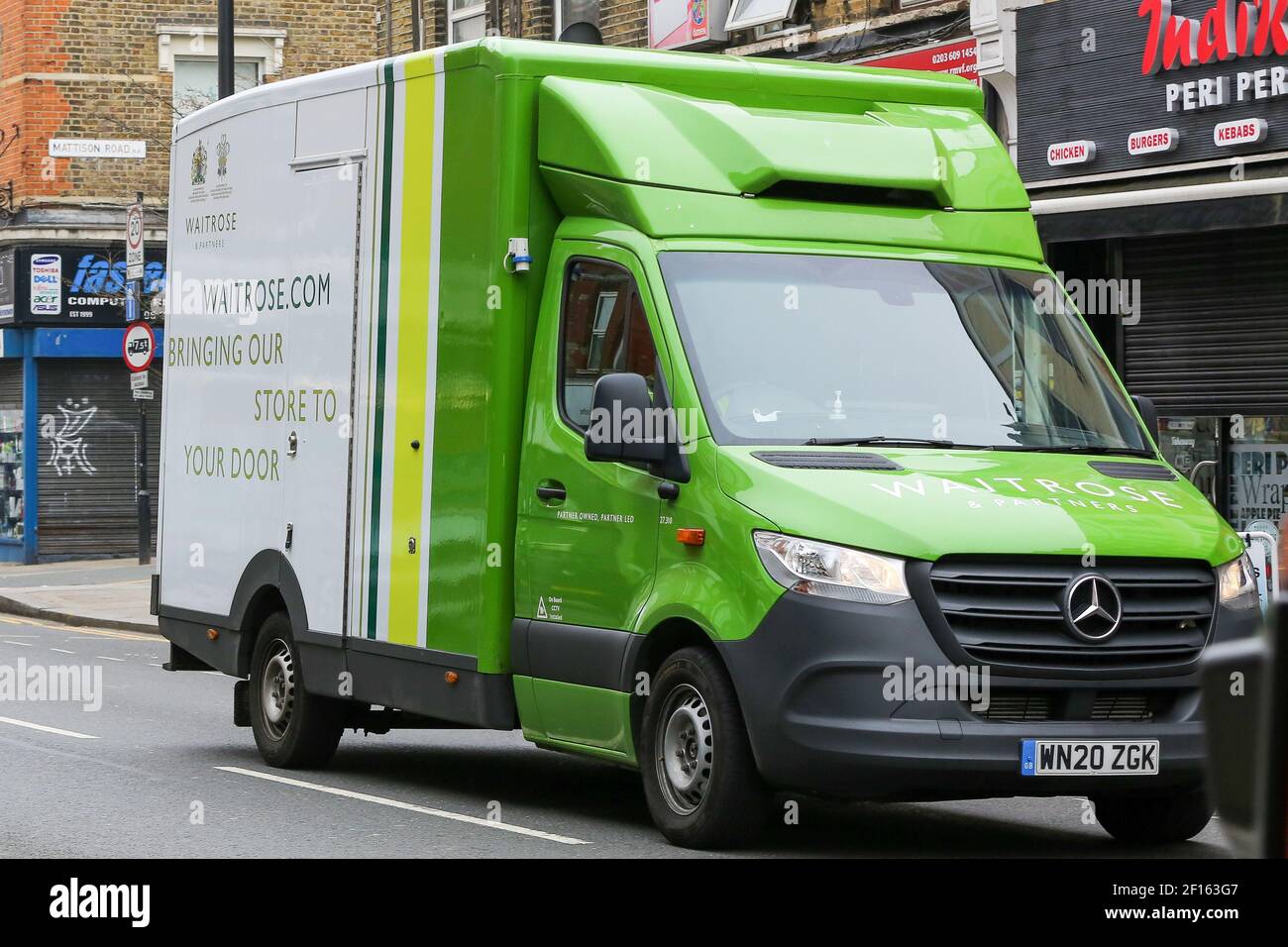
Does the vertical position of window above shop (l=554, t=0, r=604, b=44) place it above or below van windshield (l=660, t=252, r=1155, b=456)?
above

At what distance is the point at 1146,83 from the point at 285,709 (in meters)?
8.59

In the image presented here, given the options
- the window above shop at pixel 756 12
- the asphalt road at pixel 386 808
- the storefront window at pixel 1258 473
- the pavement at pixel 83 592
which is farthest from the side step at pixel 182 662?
the window above shop at pixel 756 12

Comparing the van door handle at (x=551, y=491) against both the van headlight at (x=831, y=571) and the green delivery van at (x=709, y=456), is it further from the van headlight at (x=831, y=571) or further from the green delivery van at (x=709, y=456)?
the van headlight at (x=831, y=571)

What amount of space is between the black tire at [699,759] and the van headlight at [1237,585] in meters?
1.87

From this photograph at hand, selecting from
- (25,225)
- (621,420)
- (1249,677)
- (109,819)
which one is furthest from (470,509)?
Result: (25,225)

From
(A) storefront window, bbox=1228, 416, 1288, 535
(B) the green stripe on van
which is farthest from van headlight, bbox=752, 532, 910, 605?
(A) storefront window, bbox=1228, 416, 1288, 535

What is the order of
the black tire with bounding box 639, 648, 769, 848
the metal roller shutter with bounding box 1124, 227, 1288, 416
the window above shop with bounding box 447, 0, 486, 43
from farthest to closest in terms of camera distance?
the window above shop with bounding box 447, 0, 486, 43 → the metal roller shutter with bounding box 1124, 227, 1288, 416 → the black tire with bounding box 639, 648, 769, 848

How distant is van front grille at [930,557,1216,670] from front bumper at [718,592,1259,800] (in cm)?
7

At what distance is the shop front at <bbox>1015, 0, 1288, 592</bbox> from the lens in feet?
49.3

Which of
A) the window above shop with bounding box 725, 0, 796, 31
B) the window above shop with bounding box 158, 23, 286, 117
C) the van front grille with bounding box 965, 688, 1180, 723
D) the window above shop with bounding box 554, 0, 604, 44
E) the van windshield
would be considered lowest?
the van front grille with bounding box 965, 688, 1180, 723

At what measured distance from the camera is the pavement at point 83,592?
22.7m
